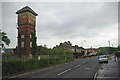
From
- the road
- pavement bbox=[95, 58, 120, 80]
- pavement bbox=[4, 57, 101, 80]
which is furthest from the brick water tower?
pavement bbox=[95, 58, 120, 80]

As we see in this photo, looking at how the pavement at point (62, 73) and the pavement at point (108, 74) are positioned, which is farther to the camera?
the pavement at point (62, 73)

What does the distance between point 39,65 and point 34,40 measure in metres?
21.0

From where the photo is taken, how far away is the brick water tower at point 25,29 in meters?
71.3

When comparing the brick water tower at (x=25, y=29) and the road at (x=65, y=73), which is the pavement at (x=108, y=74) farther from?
the brick water tower at (x=25, y=29)

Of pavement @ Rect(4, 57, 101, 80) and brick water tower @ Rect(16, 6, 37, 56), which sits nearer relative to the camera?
pavement @ Rect(4, 57, 101, 80)

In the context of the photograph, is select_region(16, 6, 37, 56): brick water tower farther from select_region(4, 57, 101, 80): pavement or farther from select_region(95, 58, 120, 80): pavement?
select_region(95, 58, 120, 80): pavement

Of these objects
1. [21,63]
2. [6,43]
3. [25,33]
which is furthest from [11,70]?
[25,33]

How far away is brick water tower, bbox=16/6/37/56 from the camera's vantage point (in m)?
71.3

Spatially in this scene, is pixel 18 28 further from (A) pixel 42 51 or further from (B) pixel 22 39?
(A) pixel 42 51

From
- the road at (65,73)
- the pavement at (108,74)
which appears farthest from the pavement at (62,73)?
the pavement at (108,74)

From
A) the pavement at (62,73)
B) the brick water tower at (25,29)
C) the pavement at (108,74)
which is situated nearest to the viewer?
the pavement at (108,74)

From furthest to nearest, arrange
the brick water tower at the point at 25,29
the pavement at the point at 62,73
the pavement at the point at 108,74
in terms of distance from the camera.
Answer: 1. the brick water tower at the point at 25,29
2. the pavement at the point at 62,73
3. the pavement at the point at 108,74

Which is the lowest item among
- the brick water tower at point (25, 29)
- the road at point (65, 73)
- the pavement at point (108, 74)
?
the road at point (65, 73)

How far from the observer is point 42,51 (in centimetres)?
7738
